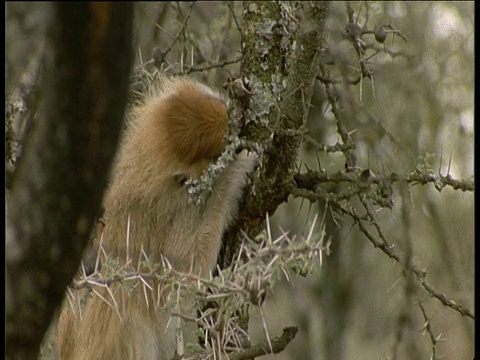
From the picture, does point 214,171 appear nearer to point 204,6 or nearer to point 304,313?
point 204,6

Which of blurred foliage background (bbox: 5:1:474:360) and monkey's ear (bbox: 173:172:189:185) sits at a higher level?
blurred foliage background (bbox: 5:1:474:360)

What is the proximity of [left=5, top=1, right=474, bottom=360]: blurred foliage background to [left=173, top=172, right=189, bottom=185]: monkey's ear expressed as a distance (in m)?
0.52

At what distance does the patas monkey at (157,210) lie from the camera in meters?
3.95

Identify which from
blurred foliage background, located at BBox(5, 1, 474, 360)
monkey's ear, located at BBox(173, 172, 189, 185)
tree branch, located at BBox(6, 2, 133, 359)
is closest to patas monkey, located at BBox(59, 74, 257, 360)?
monkey's ear, located at BBox(173, 172, 189, 185)

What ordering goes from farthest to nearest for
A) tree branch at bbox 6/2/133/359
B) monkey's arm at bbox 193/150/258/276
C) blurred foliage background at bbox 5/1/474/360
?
1. blurred foliage background at bbox 5/1/474/360
2. monkey's arm at bbox 193/150/258/276
3. tree branch at bbox 6/2/133/359

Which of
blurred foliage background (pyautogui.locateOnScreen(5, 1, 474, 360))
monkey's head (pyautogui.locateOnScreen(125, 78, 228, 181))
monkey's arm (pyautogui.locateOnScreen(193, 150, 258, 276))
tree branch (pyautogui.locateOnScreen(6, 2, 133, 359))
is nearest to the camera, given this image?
tree branch (pyautogui.locateOnScreen(6, 2, 133, 359))

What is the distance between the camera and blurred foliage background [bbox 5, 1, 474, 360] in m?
4.12

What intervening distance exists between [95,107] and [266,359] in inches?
249

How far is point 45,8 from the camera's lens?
143 centimetres

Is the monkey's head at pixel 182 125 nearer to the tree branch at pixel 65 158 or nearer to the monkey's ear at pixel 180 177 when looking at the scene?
the monkey's ear at pixel 180 177

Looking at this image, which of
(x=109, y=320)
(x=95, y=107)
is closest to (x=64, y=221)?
(x=95, y=107)

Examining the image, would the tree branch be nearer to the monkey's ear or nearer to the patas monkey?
the patas monkey

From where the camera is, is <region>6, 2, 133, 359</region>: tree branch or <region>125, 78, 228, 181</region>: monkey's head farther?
<region>125, 78, 228, 181</region>: monkey's head

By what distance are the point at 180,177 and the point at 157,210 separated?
0.26 meters
